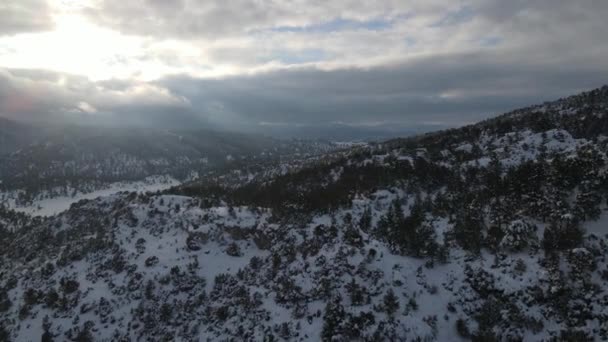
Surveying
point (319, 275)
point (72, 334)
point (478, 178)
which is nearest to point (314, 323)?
point (319, 275)

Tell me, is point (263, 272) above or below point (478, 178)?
below

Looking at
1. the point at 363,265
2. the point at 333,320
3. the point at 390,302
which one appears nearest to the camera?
the point at 333,320

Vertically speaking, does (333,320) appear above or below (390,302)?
below

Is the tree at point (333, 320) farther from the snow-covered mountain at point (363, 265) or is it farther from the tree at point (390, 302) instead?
Result: the tree at point (390, 302)

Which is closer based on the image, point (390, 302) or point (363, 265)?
point (390, 302)

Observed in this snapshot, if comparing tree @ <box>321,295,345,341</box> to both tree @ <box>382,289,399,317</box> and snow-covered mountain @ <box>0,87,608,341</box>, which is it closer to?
snow-covered mountain @ <box>0,87,608,341</box>

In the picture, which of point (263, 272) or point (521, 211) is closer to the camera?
point (521, 211)

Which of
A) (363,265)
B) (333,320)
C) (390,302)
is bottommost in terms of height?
(333,320)

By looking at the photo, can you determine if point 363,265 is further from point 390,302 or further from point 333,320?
point 333,320

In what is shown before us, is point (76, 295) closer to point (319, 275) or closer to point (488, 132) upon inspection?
point (319, 275)

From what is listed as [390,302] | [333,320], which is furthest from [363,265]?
[333,320]
